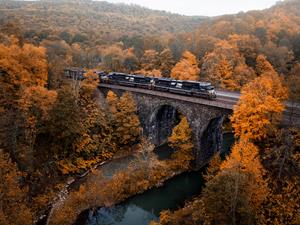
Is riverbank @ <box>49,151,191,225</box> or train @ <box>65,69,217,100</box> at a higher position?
train @ <box>65,69,217,100</box>

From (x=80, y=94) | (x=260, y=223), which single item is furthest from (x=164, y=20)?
(x=260, y=223)

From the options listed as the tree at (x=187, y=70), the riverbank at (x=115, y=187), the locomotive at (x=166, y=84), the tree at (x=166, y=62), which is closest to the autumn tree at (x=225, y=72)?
the tree at (x=187, y=70)

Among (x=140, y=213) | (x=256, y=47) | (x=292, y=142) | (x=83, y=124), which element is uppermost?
(x=256, y=47)

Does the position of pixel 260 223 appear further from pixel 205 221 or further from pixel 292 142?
pixel 292 142

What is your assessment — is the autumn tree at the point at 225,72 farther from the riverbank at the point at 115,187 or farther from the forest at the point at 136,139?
the riverbank at the point at 115,187

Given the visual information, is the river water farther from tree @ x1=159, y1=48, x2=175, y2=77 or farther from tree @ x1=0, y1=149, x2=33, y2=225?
tree @ x1=159, y1=48, x2=175, y2=77

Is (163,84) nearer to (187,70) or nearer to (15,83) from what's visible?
(187,70)

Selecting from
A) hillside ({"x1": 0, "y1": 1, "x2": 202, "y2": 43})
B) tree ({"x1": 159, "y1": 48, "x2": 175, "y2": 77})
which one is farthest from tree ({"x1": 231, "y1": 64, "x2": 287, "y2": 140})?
hillside ({"x1": 0, "y1": 1, "x2": 202, "y2": 43})
